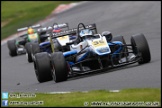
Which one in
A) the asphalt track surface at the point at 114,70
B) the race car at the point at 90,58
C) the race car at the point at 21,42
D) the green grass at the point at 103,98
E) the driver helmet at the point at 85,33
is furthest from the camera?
the race car at the point at 21,42

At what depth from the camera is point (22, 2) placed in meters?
50.4

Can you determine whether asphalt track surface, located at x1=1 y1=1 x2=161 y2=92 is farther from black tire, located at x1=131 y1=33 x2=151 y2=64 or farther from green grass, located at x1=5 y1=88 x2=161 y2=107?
green grass, located at x1=5 y1=88 x2=161 y2=107

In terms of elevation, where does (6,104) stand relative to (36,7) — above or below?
below

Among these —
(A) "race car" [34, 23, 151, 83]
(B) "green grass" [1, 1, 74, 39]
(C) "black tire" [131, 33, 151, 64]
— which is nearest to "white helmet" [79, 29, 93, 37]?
(A) "race car" [34, 23, 151, 83]

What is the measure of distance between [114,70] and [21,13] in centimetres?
3001

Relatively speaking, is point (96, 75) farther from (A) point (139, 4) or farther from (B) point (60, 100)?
(A) point (139, 4)

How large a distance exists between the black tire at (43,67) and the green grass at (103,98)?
3.94 meters

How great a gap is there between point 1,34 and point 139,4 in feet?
27.3

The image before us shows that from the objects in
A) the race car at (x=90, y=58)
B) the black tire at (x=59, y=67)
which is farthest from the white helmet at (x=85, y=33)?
the black tire at (x=59, y=67)

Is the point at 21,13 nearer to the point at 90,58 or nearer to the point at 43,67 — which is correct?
the point at 43,67

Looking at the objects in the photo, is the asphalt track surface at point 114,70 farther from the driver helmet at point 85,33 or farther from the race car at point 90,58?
the driver helmet at point 85,33

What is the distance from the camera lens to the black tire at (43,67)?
13992 mm

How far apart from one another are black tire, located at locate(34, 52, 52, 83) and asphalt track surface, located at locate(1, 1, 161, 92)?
0.89ft

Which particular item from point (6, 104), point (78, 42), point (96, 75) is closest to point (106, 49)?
point (96, 75)
